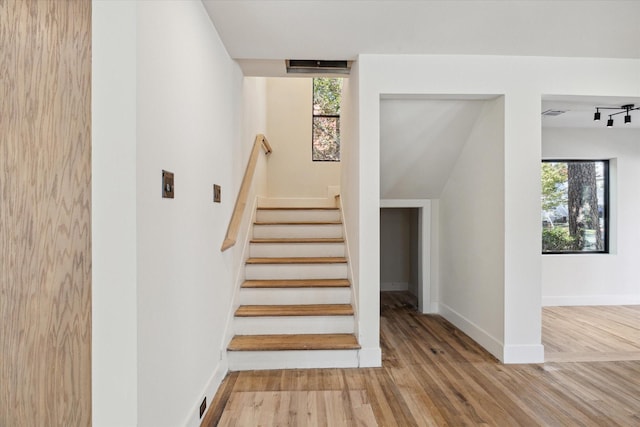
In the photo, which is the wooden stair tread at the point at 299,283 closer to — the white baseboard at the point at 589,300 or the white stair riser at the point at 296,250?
the white stair riser at the point at 296,250

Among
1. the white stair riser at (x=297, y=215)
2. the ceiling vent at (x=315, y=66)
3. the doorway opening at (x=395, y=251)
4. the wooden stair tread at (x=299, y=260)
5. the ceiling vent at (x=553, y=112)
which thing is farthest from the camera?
the doorway opening at (x=395, y=251)

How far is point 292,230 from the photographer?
12.7 ft

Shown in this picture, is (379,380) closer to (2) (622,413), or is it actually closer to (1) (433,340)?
(1) (433,340)

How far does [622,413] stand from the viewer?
2047 mm

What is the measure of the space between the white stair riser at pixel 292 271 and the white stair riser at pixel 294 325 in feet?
1.63

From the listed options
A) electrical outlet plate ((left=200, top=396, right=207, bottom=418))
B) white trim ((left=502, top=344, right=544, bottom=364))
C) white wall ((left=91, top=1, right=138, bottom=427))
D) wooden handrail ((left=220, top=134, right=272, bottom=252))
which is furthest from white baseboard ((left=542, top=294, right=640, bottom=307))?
white wall ((left=91, top=1, right=138, bottom=427))

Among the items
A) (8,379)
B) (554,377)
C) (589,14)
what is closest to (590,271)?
(554,377)

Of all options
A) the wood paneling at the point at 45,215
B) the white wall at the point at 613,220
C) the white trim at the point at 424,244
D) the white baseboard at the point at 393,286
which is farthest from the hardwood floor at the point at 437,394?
the white baseboard at the point at 393,286

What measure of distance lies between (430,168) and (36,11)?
125 inches

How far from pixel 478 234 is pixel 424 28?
5.78 ft

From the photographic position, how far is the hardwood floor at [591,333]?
113 inches

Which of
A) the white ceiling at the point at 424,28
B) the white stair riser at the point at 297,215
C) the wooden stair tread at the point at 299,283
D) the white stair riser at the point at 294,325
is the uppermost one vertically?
the white ceiling at the point at 424,28

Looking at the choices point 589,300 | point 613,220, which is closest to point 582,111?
point 613,220

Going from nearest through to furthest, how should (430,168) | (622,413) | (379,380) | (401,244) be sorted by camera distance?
(622,413) → (379,380) → (430,168) → (401,244)
